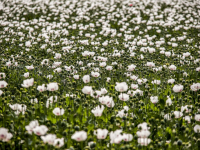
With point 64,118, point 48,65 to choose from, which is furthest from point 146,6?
point 64,118

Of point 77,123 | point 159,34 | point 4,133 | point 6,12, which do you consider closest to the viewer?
point 4,133

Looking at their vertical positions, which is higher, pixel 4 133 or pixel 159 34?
pixel 4 133

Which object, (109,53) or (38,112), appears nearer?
(38,112)

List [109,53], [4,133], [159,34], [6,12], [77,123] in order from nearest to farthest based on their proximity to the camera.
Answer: [4,133] < [77,123] < [109,53] < [159,34] < [6,12]

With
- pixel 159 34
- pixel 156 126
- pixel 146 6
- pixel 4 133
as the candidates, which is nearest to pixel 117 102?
pixel 156 126

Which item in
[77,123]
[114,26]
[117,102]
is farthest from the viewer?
[114,26]

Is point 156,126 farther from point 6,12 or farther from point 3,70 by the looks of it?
point 6,12

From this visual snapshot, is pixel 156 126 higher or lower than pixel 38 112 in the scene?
lower

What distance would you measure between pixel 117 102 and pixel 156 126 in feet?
3.54

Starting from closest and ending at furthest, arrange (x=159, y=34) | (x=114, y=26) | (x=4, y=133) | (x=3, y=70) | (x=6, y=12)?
(x=4, y=133)
(x=3, y=70)
(x=159, y=34)
(x=114, y=26)
(x=6, y=12)

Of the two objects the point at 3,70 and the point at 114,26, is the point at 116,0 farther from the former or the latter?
the point at 3,70

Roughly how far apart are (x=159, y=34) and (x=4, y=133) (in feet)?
28.3

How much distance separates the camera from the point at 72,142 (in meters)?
3.10

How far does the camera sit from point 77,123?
342cm
